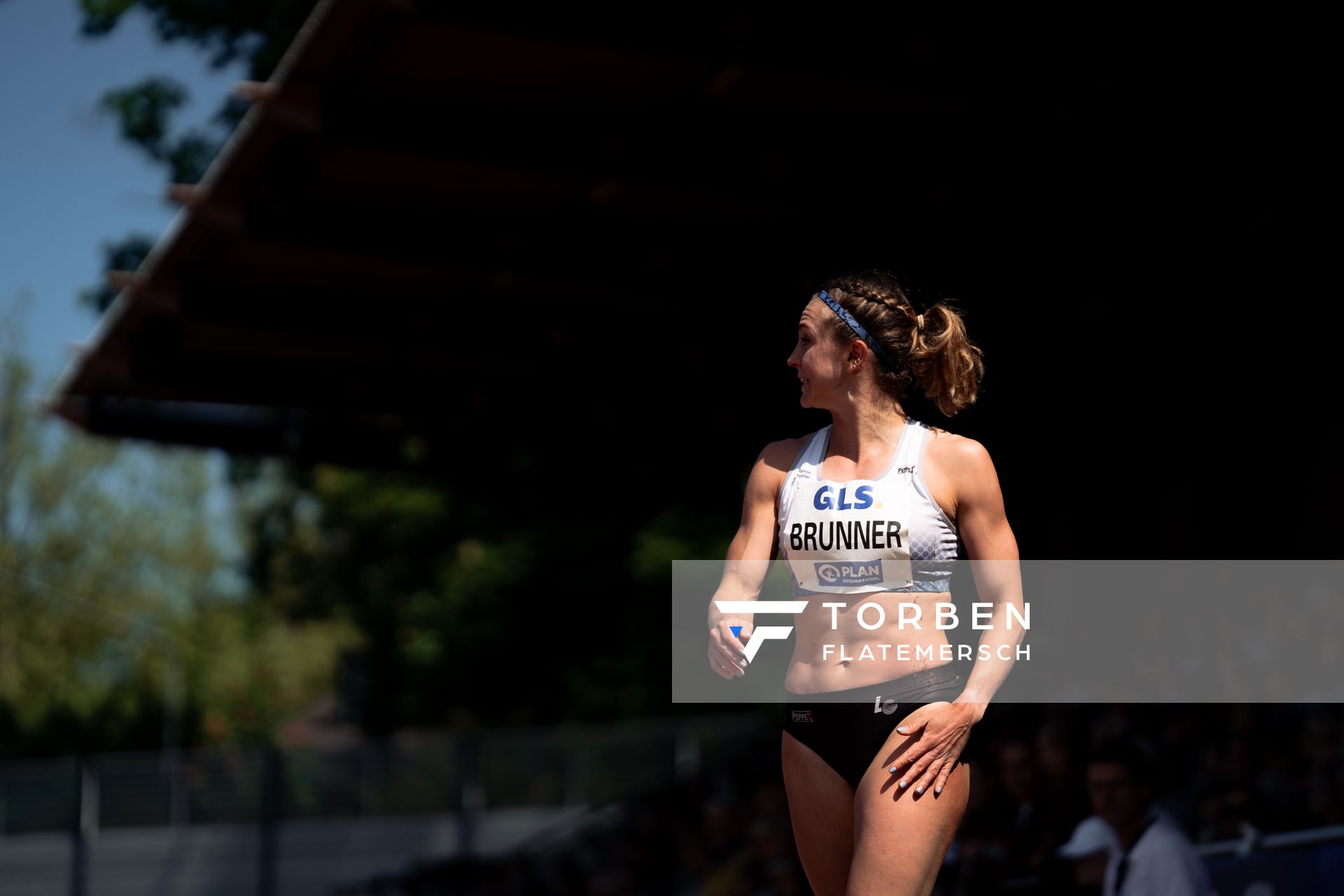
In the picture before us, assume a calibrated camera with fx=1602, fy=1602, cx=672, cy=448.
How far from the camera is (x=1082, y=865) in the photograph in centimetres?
699

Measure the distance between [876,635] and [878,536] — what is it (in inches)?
7.9

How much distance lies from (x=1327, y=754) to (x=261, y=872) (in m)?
→ 17.2

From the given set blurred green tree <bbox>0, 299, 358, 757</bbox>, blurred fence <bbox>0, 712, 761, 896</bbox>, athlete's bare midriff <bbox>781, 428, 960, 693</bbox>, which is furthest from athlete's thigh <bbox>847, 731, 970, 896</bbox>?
blurred green tree <bbox>0, 299, 358, 757</bbox>

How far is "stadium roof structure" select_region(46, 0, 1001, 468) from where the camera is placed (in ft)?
26.7

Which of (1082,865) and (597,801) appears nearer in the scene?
(1082,865)

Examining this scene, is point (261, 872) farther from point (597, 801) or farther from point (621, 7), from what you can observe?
point (621, 7)

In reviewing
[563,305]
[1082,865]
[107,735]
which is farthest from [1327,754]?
[107,735]

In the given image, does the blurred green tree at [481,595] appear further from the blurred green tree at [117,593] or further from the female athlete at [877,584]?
the female athlete at [877,584]

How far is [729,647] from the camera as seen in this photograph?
315 centimetres

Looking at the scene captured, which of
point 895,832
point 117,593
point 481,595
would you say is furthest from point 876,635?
point 117,593

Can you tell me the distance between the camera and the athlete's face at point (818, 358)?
333 centimetres

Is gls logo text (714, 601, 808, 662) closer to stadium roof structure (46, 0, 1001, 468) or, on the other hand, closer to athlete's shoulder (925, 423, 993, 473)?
athlete's shoulder (925, 423, 993, 473)

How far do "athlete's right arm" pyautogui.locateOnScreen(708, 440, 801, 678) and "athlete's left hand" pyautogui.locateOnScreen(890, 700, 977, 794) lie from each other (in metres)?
0.35

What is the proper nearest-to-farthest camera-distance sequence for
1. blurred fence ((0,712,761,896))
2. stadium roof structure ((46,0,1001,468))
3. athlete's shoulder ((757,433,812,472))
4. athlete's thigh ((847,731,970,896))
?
athlete's thigh ((847,731,970,896)), athlete's shoulder ((757,433,812,472)), stadium roof structure ((46,0,1001,468)), blurred fence ((0,712,761,896))
